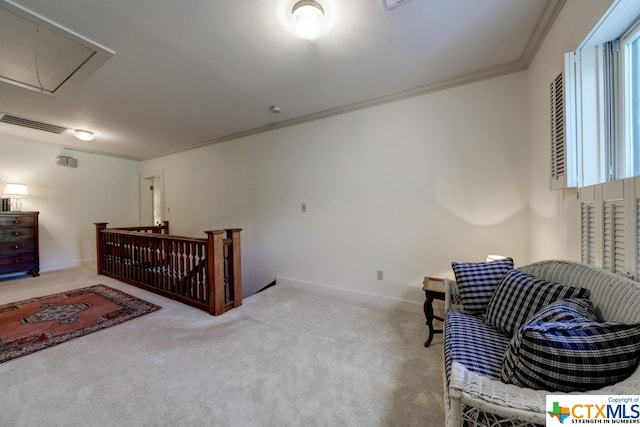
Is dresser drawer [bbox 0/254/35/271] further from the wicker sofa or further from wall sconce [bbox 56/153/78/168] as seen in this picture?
the wicker sofa

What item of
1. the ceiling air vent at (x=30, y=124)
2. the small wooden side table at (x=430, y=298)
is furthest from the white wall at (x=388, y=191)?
the ceiling air vent at (x=30, y=124)

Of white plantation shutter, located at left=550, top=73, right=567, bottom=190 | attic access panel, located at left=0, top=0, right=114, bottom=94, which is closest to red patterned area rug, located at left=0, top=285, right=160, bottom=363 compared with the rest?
attic access panel, located at left=0, top=0, right=114, bottom=94

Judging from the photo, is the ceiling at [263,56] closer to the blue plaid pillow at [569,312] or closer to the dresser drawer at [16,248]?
the blue plaid pillow at [569,312]

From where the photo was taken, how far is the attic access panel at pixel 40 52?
1.67m

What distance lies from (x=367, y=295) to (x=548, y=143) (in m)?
2.21

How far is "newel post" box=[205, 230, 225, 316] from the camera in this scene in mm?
Answer: 2607

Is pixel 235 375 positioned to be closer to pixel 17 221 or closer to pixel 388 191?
pixel 388 191

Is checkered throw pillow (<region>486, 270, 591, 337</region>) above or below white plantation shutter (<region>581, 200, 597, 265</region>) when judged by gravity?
below

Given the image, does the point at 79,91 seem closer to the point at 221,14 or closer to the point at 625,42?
the point at 221,14

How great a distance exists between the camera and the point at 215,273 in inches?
104

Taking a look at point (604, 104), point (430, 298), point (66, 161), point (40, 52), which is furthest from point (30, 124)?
point (604, 104)

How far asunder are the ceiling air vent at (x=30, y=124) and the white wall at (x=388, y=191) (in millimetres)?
2518

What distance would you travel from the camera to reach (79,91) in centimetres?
262

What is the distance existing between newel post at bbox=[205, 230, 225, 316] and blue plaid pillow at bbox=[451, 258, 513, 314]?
7.47 ft
